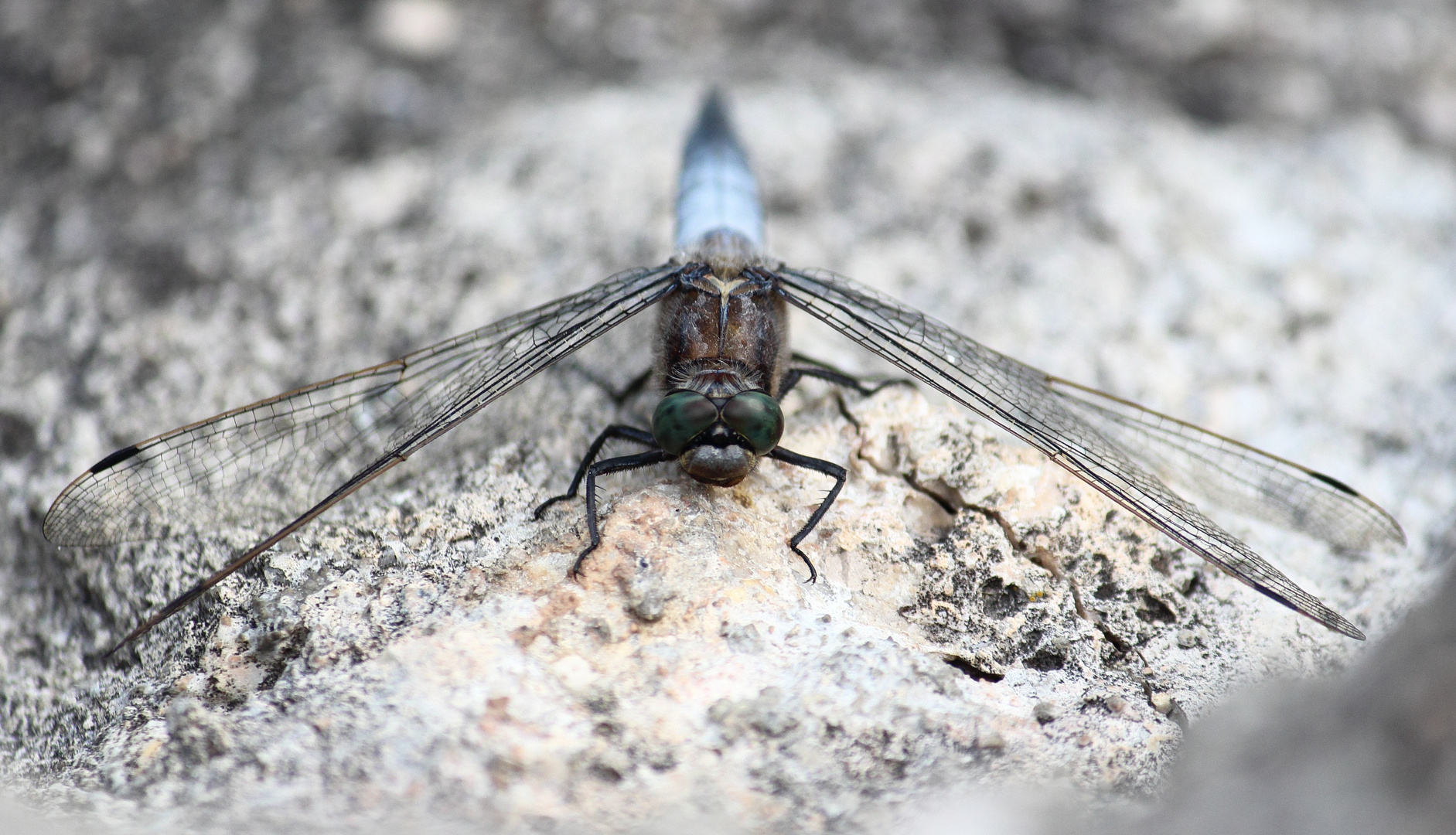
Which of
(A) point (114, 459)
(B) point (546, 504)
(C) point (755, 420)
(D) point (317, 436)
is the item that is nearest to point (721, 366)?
(C) point (755, 420)

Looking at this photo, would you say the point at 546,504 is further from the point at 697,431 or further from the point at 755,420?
the point at 755,420

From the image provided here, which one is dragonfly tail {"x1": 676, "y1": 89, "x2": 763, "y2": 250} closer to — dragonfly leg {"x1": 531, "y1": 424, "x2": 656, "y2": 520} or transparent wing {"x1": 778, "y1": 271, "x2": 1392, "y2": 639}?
transparent wing {"x1": 778, "y1": 271, "x2": 1392, "y2": 639}

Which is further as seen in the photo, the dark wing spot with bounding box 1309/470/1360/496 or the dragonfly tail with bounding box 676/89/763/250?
the dragonfly tail with bounding box 676/89/763/250

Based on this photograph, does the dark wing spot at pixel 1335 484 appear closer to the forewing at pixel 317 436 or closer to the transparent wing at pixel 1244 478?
the transparent wing at pixel 1244 478

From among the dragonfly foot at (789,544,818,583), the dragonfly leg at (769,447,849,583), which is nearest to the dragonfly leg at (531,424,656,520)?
the dragonfly leg at (769,447,849,583)

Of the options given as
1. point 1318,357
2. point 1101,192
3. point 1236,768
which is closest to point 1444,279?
point 1318,357

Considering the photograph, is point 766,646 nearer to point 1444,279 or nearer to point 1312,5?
point 1444,279

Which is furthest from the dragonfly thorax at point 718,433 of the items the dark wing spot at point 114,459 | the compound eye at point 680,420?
the dark wing spot at point 114,459
